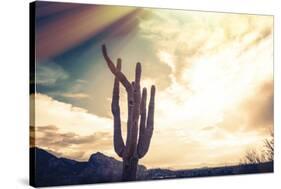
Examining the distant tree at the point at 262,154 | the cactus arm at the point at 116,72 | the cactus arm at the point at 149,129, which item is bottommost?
the distant tree at the point at 262,154

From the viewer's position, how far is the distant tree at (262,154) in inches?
435

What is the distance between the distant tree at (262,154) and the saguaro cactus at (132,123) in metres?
1.52

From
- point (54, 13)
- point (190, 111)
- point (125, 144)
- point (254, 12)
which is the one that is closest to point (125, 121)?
point (125, 144)

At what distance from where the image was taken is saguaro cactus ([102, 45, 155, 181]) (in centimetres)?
1008

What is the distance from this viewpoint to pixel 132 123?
10227 millimetres

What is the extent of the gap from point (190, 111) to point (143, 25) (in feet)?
4.18

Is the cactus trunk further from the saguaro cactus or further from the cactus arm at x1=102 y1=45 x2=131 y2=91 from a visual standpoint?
the cactus arm at x1=102 y1=45 x2=131 y2=91

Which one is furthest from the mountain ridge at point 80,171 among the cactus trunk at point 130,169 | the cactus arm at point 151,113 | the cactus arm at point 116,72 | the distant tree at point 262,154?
the cactus arm at point 116,72

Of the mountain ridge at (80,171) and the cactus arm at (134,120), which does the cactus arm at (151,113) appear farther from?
the mountain ridge at (80,171)

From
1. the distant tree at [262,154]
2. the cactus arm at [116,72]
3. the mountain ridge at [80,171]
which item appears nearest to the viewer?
the mountain ridge at [80,171]

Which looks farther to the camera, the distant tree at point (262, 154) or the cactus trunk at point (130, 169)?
the distant tree at point (262, 154)

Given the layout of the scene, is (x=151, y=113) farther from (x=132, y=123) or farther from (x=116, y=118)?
(x=116, y=118)

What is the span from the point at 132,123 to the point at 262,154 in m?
2.02

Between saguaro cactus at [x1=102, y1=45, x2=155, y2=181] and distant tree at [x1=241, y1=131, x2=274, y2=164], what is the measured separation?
1523 mm
